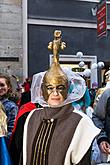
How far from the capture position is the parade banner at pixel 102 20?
35.0 feet

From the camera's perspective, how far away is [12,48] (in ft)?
34.0

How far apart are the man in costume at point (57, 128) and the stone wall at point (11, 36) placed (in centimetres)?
808

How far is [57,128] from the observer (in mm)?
2092

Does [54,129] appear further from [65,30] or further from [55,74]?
[65,30]

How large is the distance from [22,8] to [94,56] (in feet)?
9.04

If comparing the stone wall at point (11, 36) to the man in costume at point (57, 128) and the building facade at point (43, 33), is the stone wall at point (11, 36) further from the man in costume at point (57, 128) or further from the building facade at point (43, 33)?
the man in costume at point (57, 128)

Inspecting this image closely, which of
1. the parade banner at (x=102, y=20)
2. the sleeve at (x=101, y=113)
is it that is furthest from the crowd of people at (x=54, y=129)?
the parade banner at (x=102, y=20)

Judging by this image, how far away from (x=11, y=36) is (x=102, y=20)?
2.67m

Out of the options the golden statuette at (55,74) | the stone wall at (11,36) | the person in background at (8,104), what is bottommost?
the person in background at (8,104)

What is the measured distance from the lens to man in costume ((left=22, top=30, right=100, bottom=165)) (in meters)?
2.02

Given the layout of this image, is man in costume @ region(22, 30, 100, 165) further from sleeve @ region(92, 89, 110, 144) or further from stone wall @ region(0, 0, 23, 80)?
stone wall @ region(0, 0, 23, 80)

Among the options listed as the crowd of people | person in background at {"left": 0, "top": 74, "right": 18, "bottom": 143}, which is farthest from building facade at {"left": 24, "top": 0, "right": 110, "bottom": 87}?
the crowd of people

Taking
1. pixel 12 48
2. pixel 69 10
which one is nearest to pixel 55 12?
pixel 69 10

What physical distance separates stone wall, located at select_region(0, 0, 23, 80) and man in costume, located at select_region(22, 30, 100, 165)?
808 cm
